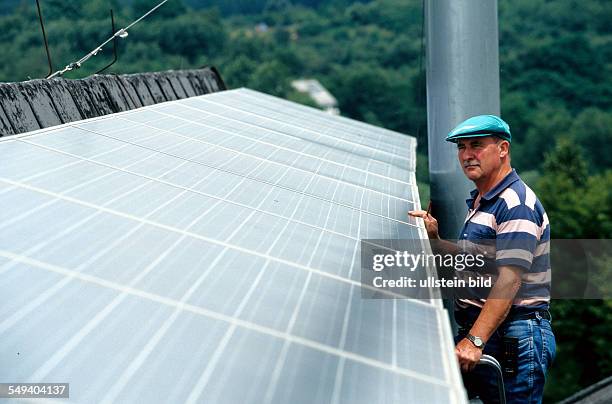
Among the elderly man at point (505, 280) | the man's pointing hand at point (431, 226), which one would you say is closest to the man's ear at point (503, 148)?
the elderly man at point (505, 280)

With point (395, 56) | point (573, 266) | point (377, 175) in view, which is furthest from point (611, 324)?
point (395, 56)

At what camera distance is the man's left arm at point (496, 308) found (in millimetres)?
4027

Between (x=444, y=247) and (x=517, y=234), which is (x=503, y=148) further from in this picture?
(x=444, y=247)

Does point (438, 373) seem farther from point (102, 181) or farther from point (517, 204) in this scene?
point (102, 181)

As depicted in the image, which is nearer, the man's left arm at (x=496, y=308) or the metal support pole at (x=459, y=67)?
the man's left arm at (x=496, y=308)

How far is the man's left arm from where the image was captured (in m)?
4.03

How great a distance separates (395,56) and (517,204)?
113 meters

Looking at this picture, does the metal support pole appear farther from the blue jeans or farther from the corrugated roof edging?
the corrugated roof edging

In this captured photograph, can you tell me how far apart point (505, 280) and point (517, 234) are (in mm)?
246

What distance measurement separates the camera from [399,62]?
11388 cm

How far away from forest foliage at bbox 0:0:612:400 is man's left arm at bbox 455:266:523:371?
16.9 metres

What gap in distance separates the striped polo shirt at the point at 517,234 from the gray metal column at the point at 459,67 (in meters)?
2.05

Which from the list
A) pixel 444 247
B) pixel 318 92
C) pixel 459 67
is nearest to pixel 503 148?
pixel 444 247

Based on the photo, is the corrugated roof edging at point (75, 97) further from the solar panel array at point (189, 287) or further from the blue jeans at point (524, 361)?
the blue jeans at point (524, 361)
